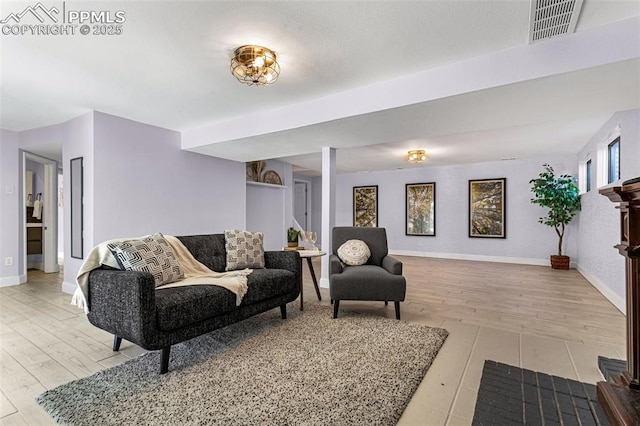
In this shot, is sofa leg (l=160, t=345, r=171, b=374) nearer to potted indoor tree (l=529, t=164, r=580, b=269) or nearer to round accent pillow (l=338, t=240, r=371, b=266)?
round accent pillow (l=338, t=240, r=371, b=266)

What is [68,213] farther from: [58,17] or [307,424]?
[307,424]

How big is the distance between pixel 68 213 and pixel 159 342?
3.40m

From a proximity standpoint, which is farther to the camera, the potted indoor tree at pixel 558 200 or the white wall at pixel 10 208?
the potted indoor tree at pixel 558 200

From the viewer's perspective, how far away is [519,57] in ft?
7.86

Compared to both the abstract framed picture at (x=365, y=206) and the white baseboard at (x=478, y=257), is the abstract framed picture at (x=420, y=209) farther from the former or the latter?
the abstract framed picture at (x=365, y=206)

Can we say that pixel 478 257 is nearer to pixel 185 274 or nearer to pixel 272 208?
pixel 272 208

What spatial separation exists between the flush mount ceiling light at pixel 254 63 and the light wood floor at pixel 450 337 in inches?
92.6

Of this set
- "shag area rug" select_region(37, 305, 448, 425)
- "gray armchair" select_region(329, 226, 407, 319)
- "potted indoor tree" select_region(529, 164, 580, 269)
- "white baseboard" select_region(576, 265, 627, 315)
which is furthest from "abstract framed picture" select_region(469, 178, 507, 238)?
"shag area rug" select_region(37, 305, 448, 425)

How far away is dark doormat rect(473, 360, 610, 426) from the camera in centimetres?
158

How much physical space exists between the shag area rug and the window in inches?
130

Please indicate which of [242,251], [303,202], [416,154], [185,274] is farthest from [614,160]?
[303,202]

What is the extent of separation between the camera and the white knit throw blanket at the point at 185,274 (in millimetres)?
2213

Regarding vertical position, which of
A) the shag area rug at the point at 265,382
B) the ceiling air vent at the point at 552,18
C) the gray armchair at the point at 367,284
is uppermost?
the ceiling air vent at the point at 552,18

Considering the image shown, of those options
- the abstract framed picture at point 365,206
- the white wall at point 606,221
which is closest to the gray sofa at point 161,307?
the white wall at point 606,221
